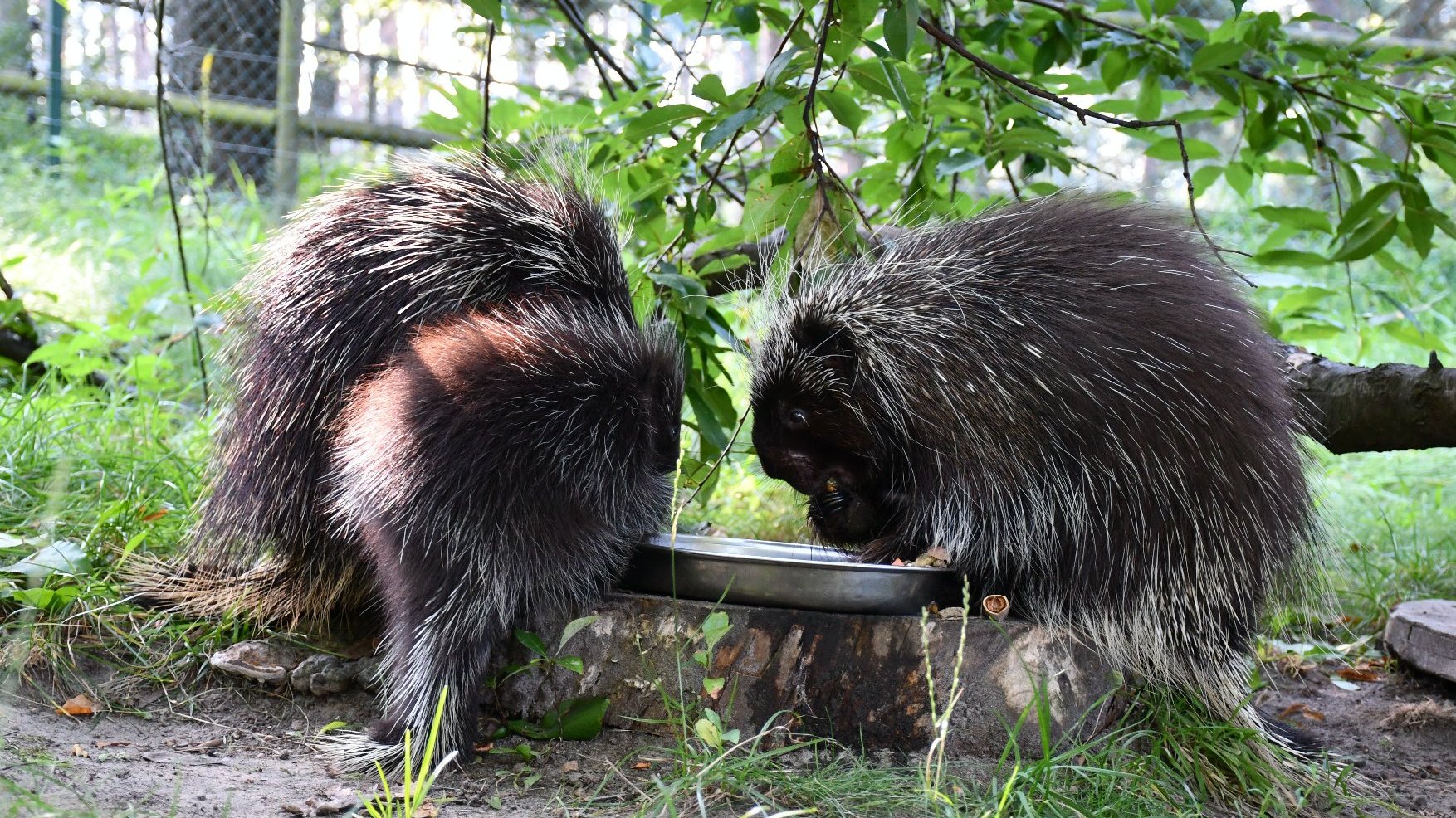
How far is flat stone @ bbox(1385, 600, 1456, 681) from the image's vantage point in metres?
2.62

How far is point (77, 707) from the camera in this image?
7.00 feet

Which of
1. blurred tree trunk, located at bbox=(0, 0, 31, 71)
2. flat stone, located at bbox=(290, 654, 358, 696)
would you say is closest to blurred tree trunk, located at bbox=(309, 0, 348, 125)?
blurred tree trunk, located at bbox=(0, 0, 31, 71)

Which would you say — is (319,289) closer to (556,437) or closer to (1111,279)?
(556,437)

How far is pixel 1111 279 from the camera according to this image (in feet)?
7.09

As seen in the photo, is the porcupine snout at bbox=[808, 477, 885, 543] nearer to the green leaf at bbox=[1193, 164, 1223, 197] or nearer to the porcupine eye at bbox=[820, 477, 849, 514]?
the porcupine eye at bbox=[820, 477, 849, 514]

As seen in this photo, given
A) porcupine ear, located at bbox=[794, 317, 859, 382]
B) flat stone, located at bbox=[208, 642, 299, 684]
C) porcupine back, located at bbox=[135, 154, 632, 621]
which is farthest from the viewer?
porcupine ear, located at bbox=[794, 317, 859, 382]

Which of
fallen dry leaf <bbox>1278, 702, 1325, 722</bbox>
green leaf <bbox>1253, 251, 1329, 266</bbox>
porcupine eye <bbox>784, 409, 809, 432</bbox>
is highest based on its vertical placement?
green leaf <bbox>1253, 251, 1329, 266</bbox>

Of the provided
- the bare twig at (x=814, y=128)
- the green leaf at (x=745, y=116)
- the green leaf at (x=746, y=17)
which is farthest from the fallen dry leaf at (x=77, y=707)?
the green leaf at (x=746, y=17)

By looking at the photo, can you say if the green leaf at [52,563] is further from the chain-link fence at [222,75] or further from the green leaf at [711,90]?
the chain-link fence at [222,75]

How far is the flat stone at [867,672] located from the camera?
2.00m

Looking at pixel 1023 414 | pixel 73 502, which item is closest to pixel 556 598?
pixel 1023 414

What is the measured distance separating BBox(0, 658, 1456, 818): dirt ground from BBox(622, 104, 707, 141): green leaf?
1.15m

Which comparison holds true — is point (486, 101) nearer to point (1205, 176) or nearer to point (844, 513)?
point (844, 513)

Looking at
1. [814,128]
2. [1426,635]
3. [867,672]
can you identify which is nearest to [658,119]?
[814,128]
